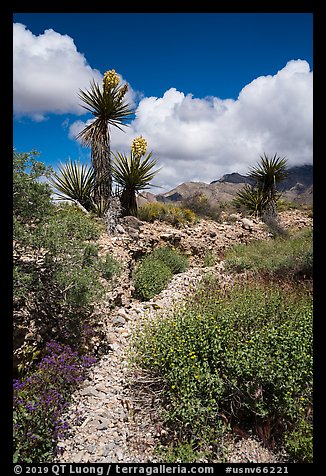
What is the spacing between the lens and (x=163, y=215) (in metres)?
10.5

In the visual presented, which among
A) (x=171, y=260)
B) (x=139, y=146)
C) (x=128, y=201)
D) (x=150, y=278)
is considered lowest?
(x=150, y=278)

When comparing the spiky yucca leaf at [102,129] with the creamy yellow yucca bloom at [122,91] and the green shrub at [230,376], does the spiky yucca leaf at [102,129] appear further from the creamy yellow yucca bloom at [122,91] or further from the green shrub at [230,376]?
the green shrub at [230,376]

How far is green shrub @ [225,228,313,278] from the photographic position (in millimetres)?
6156

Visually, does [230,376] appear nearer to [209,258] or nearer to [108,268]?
[108,268]

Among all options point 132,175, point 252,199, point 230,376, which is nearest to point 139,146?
point 132,175

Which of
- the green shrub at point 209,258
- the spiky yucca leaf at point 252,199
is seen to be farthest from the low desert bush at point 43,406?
the spiky yucca leaf at point 252,199

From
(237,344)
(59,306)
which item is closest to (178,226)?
(59,306)

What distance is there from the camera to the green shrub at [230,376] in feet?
8.82

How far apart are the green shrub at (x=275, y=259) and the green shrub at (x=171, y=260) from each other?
113 cm

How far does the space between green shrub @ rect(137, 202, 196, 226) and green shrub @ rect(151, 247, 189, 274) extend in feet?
6.80

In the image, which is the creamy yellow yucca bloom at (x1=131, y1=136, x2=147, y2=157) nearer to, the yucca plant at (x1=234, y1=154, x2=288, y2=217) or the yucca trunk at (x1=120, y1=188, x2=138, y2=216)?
the yucca trunk at (x1=120, y1=188, x2=138, y2=216)

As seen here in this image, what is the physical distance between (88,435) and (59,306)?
159 cm

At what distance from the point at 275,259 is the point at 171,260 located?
8.08 ft
